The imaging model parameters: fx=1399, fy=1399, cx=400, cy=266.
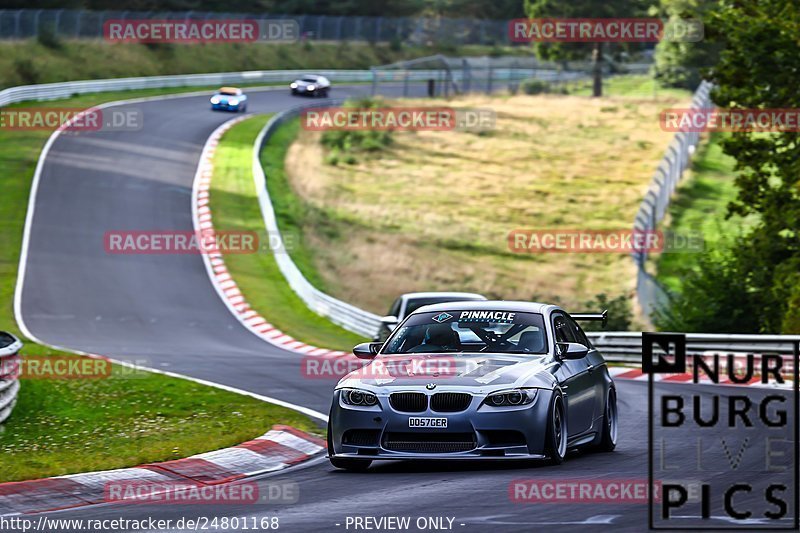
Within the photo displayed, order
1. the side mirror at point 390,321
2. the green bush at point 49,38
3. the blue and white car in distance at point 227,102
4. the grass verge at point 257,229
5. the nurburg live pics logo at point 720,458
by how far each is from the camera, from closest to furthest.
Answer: the nurburg live pics logo at point 720,458
the side mirror at point 390,321
the grass verge at point 257,229
the blue and white car in distance at point 227,102
the green bush at point 49,38

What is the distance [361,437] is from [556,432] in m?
1.60

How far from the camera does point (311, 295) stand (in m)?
36.8

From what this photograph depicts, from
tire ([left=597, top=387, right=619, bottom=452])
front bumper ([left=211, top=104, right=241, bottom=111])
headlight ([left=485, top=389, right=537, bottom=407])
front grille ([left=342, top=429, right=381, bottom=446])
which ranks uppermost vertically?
headlight ([left=485, top=389, right=537, bottom=407])

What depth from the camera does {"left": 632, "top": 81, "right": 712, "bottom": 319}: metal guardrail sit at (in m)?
32.5

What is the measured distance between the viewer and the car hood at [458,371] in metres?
11.3

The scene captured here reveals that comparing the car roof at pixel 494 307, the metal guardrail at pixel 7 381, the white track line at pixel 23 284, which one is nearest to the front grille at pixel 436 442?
the car roof at pixel 494 307

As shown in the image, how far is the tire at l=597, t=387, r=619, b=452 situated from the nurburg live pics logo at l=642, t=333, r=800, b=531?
40 centimetres

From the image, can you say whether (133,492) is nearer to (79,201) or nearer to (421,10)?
(79,201)

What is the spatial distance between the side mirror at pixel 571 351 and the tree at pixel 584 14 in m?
70.8

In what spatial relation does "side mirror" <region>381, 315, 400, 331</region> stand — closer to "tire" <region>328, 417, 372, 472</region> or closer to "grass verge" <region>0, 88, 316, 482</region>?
"grass verge" <region>0, 88, 316, 482</region>

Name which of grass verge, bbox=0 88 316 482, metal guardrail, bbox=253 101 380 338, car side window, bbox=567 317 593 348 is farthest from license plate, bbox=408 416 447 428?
metal guardrail, bbox=253 101 380 338

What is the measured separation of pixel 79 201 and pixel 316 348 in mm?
18707

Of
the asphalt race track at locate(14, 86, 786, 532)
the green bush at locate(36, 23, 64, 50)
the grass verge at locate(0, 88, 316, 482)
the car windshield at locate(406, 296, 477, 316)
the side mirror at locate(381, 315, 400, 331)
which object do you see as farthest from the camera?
the green bush at locate(36, 23, 64, 50)

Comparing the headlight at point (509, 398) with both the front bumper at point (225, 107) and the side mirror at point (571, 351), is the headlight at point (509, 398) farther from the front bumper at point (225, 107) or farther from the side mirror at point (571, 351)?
the front bumper at point (225, 107)
